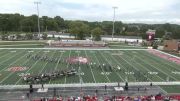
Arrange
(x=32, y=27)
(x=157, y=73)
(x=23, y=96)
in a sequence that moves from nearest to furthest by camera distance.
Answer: (x=23, y=96) < (x=157, y=73) < (x=32, y=27)

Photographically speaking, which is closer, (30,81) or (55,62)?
(30,81)

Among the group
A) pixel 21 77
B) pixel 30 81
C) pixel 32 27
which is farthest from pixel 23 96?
pixel 32 27

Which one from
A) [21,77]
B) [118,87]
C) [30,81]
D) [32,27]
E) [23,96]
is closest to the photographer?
[23,96]

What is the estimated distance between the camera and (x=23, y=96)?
69.1 feet

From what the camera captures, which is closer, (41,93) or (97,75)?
(41,93)

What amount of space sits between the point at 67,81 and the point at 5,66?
9.96 metres

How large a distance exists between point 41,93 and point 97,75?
7794 mm

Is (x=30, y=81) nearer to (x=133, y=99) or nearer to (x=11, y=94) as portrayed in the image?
(x=11, y=94)

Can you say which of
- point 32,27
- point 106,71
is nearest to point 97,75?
point 106,71

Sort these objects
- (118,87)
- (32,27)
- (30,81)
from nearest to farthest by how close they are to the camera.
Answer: (118,87)
(30,81)
(32,27)

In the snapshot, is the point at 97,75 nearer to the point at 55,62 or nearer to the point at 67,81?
the point at 67,81

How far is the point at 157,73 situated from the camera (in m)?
30.0

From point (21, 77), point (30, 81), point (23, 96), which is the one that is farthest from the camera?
point (21, 77)

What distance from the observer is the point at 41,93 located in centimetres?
2178
